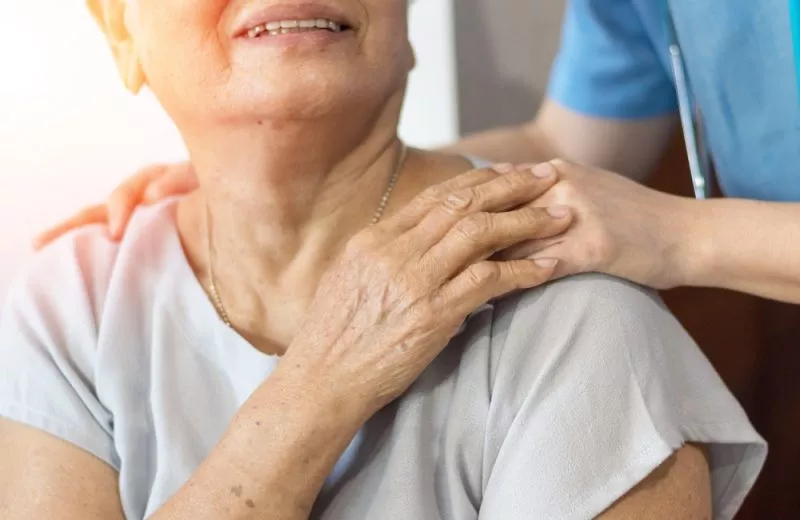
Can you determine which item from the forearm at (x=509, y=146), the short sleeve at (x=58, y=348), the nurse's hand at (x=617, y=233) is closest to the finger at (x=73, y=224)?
the short sleeve at (x=58, y=348)

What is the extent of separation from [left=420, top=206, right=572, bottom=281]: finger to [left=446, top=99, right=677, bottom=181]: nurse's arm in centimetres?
54

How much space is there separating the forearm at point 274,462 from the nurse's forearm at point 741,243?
428mm

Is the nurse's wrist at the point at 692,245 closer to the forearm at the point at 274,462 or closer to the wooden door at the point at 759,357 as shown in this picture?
the forearm at the point at 274,462

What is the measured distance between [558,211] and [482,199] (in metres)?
0.08

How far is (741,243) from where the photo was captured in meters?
0.93

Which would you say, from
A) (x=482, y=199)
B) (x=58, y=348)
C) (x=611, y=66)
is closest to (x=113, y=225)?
(x=58, y=348)

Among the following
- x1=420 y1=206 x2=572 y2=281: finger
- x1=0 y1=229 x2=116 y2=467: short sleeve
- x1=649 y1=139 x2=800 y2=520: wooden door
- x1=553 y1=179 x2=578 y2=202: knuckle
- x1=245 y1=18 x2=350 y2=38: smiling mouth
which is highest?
x1=245 y1=18 x2=350 y2=38: smiling mouth

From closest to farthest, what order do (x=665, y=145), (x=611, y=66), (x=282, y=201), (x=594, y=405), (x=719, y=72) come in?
(x=594, y=405) → (x=282, y=201) → (x=719, y=72) → (x=611, y=66) → (x=665, y=145)

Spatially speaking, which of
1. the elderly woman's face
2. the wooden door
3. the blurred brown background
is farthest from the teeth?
the wooden door

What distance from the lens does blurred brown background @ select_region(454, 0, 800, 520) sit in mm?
1629

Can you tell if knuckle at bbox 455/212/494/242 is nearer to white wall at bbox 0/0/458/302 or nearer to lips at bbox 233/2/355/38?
lips at bbox 233/2/355/38

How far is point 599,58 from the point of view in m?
1.35

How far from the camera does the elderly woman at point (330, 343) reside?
817mm

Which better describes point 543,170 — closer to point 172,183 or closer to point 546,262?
point 546,262
